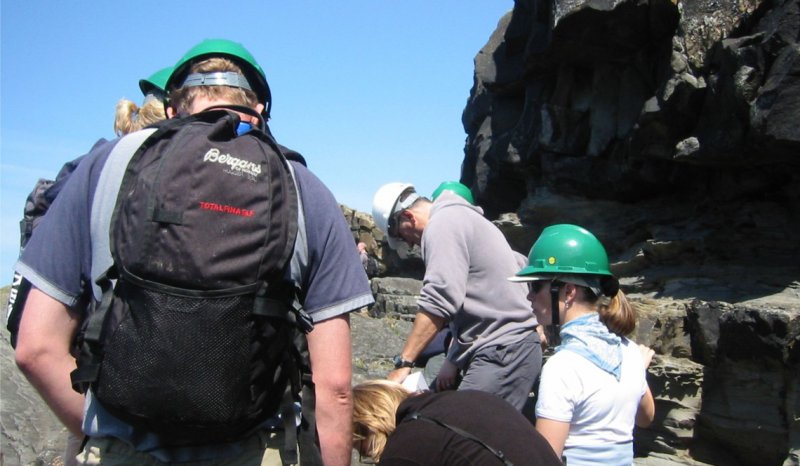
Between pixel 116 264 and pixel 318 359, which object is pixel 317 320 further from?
pixel 116 264

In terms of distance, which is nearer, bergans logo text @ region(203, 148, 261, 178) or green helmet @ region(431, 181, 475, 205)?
bergans logo text @ region(203, 148, 261, 178)

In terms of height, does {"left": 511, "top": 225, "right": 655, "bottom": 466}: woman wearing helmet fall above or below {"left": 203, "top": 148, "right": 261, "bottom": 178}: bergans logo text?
below

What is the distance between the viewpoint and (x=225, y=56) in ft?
7.75

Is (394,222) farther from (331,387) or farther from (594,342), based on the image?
(331,387)

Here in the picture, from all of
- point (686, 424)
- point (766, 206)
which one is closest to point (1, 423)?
point (686, 424)

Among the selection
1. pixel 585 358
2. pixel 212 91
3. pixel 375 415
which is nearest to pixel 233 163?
pixel 212 91

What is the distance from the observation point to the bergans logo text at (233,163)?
193cm

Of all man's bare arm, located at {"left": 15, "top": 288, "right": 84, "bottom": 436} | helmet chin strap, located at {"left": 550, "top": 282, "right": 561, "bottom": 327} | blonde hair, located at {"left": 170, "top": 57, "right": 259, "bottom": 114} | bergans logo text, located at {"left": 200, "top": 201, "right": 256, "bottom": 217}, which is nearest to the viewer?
bergans logo text, located at {"left": 200, "top": 201, "right": 256, "bottom": 217}

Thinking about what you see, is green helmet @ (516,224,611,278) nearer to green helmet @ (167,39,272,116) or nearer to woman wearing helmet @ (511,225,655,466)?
woman wearing helmet @ (511,225,655,466)

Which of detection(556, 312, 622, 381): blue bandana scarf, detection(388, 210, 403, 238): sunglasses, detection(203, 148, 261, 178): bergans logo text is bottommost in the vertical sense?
detection(556, 312, 622, 381): blue bandana scarf

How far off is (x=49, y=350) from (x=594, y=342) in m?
2.15

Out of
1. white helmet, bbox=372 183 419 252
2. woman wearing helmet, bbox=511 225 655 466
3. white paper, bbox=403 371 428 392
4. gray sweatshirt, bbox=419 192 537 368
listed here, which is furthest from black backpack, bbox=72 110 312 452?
white helmet, bbox=372 183 419 252

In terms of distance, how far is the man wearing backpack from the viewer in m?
1.80

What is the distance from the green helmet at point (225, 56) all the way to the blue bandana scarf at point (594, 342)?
66.7 inches
